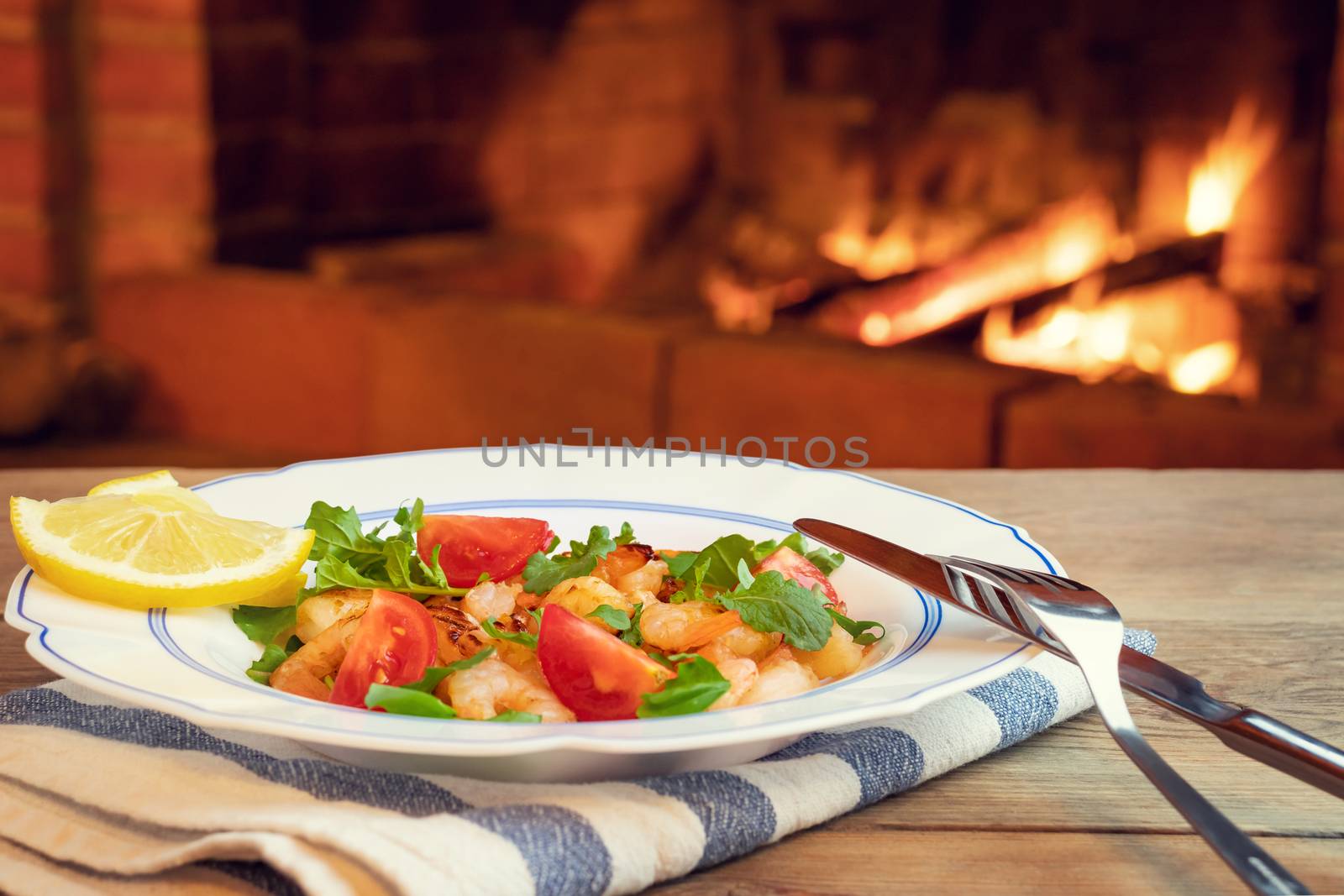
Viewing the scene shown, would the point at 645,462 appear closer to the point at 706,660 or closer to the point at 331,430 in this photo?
the point at 706,660

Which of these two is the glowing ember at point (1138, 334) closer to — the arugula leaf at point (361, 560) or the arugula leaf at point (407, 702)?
the arugula leaf at point (361, 560)

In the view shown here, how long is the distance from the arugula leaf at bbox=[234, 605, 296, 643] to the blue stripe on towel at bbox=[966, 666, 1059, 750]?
35cm

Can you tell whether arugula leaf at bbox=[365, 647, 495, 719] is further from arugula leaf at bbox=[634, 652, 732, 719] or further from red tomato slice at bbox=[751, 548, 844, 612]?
red tomato slice at bbox=[751, 548, 844, 612]

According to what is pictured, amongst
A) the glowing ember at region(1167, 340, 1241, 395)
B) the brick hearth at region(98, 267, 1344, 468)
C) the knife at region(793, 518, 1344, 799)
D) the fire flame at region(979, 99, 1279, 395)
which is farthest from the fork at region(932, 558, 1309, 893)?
the glowing ember at region(1167, 340, 1241, 395)

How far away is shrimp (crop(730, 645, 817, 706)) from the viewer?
2.17 feet

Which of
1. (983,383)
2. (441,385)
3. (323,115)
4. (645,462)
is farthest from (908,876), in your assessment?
(323,115)

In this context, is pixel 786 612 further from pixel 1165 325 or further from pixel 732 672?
pixel 1165 325

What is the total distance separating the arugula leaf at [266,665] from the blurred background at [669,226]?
1.45m

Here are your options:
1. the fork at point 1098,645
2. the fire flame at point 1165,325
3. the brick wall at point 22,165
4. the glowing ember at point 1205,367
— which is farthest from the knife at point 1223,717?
the brick wall at point 22,165

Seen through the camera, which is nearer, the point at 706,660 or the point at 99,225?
the point at 706,660

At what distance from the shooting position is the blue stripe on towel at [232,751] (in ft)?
2.02

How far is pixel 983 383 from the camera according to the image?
6.85 feet

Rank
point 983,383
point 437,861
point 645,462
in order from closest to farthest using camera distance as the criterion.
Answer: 1. point 437,861
2. point 645,462
3. point 983,383

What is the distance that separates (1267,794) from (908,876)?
0.19 meters
